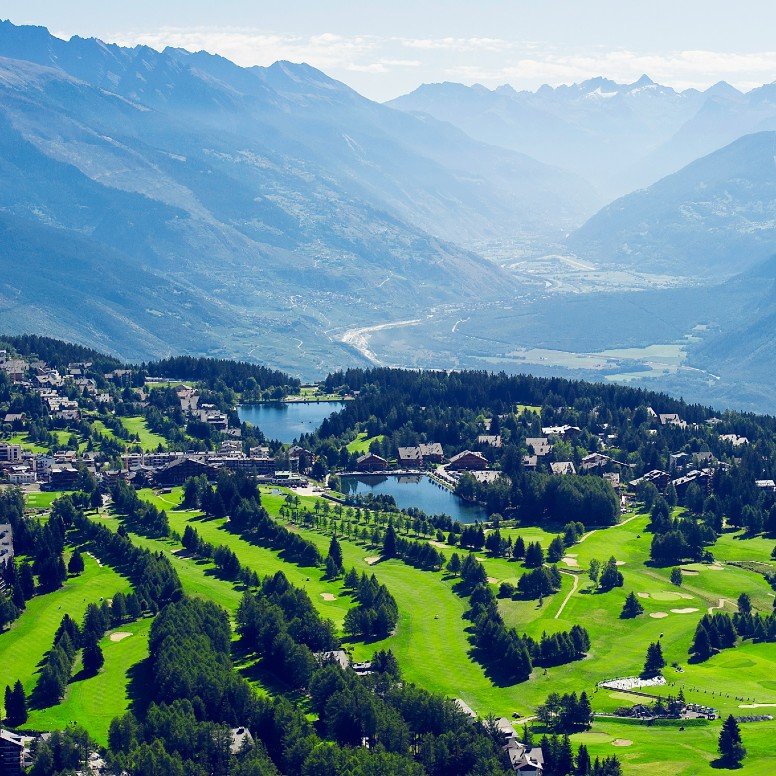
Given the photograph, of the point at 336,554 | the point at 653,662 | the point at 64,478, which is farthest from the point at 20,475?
the point at 653,662

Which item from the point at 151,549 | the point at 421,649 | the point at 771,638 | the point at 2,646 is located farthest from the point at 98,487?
the point at 771,638

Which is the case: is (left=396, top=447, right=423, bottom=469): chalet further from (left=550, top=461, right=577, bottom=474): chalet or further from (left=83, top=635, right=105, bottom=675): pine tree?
(left=83, top=635, right=105, bottom=675): pine tree

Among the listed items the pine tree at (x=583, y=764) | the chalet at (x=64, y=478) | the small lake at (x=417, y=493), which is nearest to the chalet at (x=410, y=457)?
the small lake at (x=417, y=493)

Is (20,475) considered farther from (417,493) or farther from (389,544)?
(389,544)

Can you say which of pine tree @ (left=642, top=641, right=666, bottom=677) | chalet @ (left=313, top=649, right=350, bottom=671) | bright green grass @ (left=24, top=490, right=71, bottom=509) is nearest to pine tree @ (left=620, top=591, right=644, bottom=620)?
pine tree @ (left=642, top=641, right=666, bottom=677)

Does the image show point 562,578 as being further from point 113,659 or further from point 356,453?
point 356,453

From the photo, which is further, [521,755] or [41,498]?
[41,498]

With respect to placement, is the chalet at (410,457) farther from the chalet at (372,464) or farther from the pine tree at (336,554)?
the pine tree at (336,554)
